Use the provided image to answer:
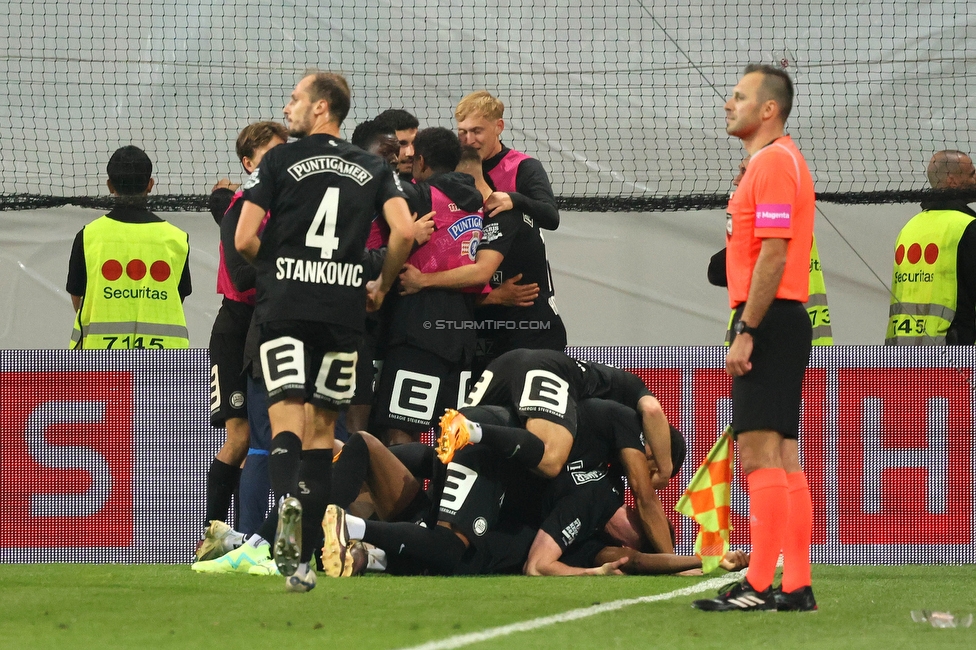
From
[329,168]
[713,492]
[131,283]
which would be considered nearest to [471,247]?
[329,168]

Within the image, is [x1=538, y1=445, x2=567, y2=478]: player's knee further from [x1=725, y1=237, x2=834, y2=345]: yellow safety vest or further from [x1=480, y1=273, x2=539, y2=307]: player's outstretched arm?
[x1=725, y1=237, x2=834, y2=345]: yellow safety vest

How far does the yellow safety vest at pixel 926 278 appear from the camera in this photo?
7809 mm

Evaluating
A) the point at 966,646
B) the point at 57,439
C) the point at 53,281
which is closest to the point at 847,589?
the point at 966,646

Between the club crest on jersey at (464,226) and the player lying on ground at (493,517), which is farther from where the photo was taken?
the club crest on jersey at (464,226)

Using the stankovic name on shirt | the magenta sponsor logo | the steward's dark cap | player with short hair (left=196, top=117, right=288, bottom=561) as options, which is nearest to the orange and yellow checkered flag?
the magenta sponsor logo

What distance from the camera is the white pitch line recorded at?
142 inches

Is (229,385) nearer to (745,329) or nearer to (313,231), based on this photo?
(313,231)

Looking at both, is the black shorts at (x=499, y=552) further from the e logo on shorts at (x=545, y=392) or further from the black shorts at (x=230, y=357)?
the black shorts at (x=230, y=357)

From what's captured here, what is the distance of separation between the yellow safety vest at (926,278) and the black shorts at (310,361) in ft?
13.4

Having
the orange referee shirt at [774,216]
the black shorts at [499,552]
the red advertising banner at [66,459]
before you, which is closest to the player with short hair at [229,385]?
the red advertising banner at [66,459]

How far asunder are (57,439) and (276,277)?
268 centimetres

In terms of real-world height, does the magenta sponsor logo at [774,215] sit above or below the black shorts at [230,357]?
above

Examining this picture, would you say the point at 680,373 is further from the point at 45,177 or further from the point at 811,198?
the point at 45,177

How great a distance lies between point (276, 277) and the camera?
485 centimetres
